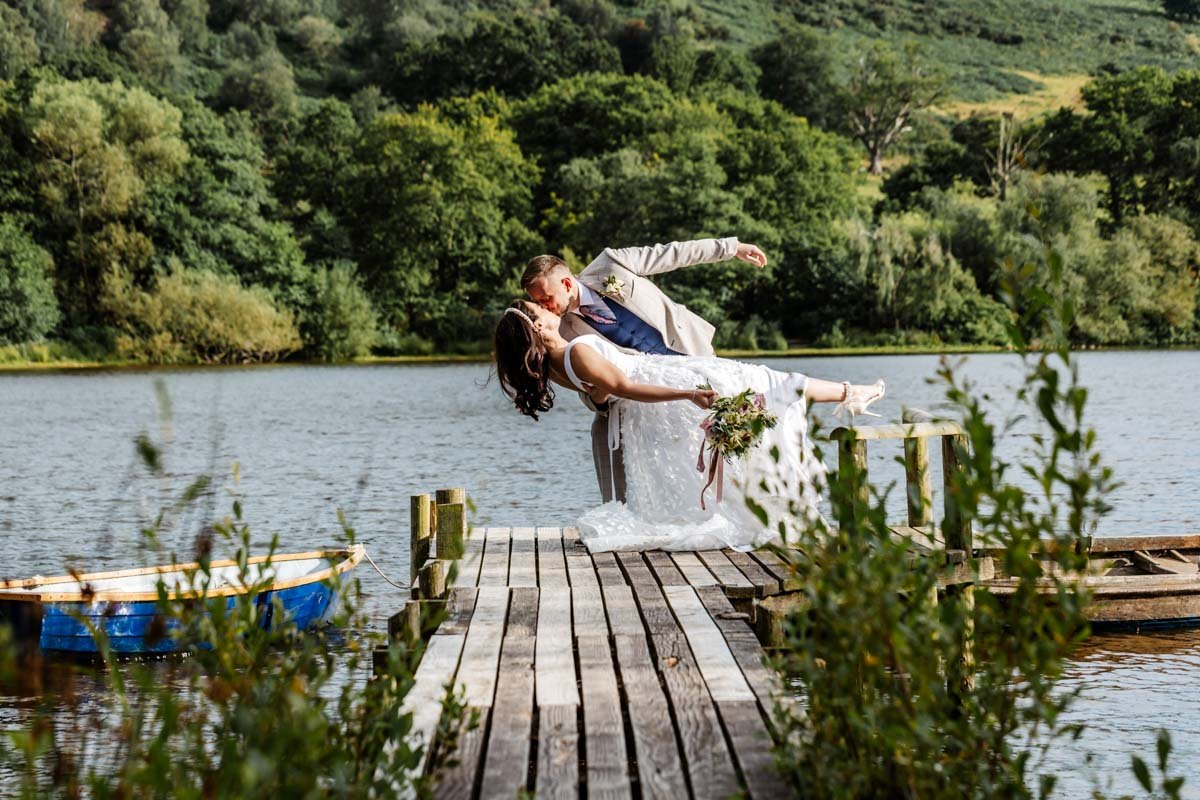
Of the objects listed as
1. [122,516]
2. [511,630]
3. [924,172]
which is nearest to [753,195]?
[924,172]

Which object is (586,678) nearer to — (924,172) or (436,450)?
(436,450)

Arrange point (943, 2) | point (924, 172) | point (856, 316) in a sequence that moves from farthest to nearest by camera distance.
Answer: point (943, 2)
point (924, 172)
point (856, 316)

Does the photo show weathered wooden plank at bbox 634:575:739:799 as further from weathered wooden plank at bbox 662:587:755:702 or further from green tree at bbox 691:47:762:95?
green tree at bbox 691:47:762:95

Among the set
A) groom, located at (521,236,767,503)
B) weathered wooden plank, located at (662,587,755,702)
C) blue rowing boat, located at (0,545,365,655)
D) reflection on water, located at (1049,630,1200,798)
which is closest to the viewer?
weathered wooden plank, located at (662,587,755,702)

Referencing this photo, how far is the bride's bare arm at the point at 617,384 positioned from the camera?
8375 millimetres

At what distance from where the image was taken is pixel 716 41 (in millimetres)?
129750

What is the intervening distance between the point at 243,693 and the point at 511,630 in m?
2.72

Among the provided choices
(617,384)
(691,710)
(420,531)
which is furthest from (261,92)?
(691,710)

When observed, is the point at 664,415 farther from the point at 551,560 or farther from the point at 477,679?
the point at 477,679

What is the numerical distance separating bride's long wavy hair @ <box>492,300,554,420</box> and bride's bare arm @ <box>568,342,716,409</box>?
0.66 feet

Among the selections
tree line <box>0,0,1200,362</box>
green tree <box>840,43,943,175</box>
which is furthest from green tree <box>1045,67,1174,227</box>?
green tree <box>840,43,943,175</box>

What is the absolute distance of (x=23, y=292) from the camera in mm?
55094

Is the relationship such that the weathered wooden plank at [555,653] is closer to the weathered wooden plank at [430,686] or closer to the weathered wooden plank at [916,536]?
the weathered wooden plank at [430,686]

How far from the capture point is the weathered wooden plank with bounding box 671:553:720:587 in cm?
771
